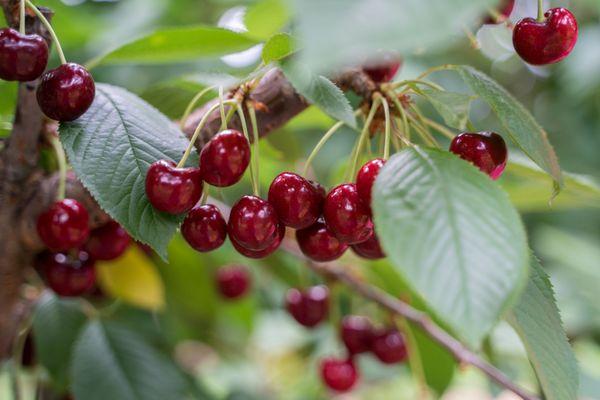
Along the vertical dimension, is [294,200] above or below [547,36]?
below

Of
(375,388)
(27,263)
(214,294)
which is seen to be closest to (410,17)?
(27,263)

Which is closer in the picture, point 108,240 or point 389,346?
point 108,240

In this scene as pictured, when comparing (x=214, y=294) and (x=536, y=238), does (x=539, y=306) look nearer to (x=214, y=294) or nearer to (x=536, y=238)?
(x=214, y=294)

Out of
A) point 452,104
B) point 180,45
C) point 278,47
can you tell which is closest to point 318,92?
point 278,47

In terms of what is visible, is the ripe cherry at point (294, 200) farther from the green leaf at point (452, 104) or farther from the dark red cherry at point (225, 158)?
the green leaf at point (452, 104)

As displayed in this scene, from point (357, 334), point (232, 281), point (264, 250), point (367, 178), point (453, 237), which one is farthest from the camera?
point (232, 281)

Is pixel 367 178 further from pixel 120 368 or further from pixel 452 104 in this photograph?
pixel 120 368
